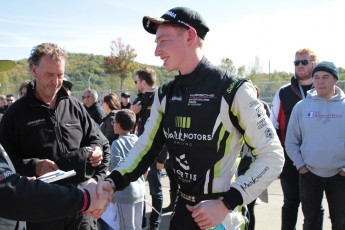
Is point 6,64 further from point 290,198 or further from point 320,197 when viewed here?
point 290,198

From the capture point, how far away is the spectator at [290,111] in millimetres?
4723

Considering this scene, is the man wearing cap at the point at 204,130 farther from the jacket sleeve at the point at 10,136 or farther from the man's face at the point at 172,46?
the jacket sleeve at the point at 10,136

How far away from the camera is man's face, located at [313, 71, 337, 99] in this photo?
4262 mm

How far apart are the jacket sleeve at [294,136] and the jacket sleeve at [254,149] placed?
228 cm

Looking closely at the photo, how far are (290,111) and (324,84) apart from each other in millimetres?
725

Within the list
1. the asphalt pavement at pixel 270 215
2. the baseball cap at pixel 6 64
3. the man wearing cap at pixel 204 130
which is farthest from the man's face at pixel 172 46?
the asphalt pavement at pixel 270 215

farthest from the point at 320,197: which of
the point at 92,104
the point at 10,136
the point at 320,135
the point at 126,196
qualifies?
the point at 92,104

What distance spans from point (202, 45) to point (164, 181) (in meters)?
6.57

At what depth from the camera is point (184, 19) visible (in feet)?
8.11

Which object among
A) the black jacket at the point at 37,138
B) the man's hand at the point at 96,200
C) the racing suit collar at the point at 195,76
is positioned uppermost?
the racing suit collar at the point at 195,76

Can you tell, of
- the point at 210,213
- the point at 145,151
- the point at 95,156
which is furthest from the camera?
the point at 95,156

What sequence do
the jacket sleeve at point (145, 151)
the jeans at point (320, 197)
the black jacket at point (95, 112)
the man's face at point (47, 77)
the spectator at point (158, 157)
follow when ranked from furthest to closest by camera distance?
the black jacket at point (95, 112) → the spectator at point (158, 157) → the jeans at point (320, 197) → the man's face at point (47, 77) → the jacket sleeve at point (145, 151)

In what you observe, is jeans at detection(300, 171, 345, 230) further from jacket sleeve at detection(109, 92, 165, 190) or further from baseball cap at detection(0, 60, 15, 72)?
baseball cap at detection(0, 60, 15, 72)

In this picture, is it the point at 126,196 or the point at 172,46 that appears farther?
the point at 126,196
